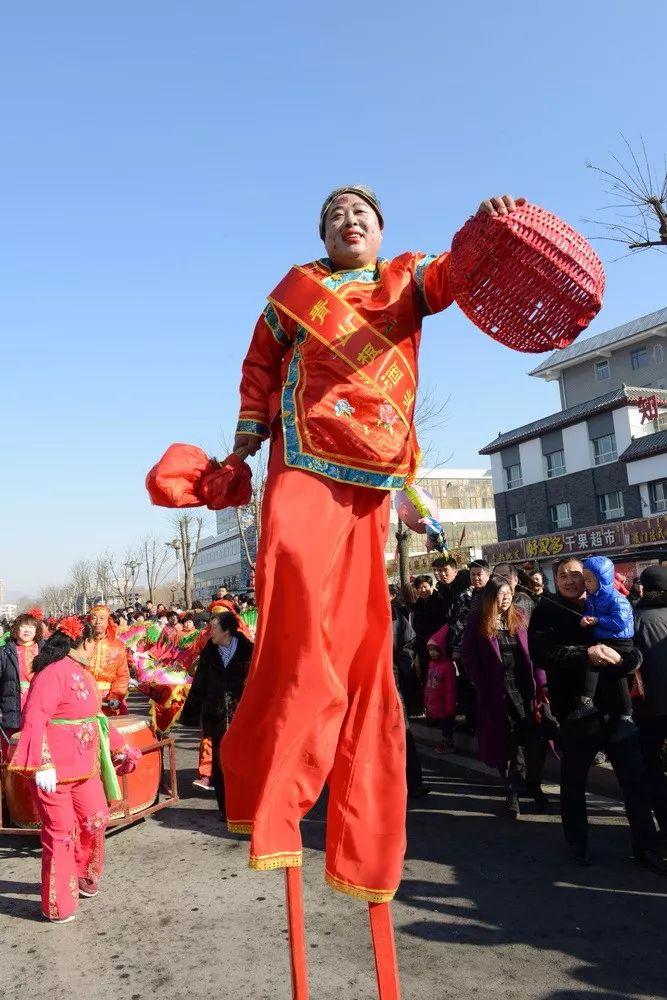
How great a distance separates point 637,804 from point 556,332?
3.36 meters

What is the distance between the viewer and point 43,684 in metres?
4.43

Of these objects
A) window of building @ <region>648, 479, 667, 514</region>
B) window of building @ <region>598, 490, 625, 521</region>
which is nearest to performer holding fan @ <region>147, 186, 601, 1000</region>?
window of building @ <region>648, 479, 667, 514</region>

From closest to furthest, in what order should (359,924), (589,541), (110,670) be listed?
(359,924) < (110,670) < (589,541)

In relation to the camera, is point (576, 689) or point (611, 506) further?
point (611, 506)

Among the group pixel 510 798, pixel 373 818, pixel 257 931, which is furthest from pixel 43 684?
pixel 510 798

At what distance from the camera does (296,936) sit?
2174mm

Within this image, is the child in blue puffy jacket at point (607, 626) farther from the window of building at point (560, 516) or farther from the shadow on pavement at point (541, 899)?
the window of building at point (560, 516)

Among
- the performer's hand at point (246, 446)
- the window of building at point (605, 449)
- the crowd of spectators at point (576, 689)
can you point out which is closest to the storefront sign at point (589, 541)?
the window of building at point (605, 449)

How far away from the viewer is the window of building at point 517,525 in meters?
37.0

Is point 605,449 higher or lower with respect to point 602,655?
higher

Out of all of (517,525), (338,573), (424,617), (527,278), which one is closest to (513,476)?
(517,525)

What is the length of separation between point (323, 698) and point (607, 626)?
300 cm

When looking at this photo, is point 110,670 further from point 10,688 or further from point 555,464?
point 555,464

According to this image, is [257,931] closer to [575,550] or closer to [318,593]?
[318,593]
